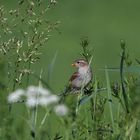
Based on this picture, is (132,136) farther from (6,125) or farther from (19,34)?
(19,34)

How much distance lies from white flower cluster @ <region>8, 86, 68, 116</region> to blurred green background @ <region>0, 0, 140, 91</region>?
30.7 feet

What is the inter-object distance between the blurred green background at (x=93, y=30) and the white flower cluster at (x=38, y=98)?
935 cm

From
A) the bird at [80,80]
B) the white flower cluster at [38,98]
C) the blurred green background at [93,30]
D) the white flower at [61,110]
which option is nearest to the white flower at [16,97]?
the white flower cluster at [38,98]

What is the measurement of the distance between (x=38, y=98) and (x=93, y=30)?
14.1 metres

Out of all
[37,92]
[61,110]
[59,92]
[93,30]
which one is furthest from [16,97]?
[93,30]

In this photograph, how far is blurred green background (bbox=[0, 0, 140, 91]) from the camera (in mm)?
15148

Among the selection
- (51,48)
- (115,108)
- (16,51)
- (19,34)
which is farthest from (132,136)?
(51,48)

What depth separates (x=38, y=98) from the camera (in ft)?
12.9

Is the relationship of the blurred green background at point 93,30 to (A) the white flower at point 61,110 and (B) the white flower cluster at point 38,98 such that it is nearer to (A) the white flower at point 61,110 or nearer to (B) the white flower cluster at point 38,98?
(B) the white flower cluster at point 38,98

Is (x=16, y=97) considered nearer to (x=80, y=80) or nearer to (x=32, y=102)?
(x=32, y=102)

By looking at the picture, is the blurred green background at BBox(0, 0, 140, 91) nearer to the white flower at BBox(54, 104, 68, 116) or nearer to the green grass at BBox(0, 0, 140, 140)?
the green grass at BBox(0, 0, 140, 140)

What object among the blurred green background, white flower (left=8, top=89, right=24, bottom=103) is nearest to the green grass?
white flower (left=8, top=89, right=24, bottom=103)

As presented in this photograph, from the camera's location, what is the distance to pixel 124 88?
4.54m

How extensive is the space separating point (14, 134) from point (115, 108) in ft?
2.72
